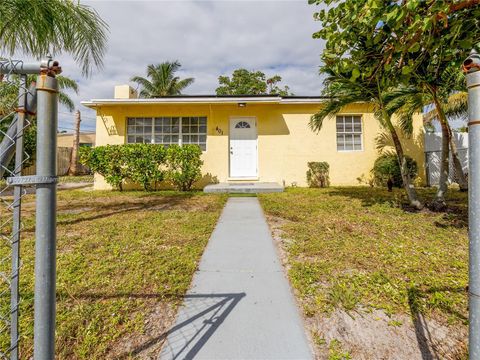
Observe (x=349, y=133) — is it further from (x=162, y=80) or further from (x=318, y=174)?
(x=162, y=80)

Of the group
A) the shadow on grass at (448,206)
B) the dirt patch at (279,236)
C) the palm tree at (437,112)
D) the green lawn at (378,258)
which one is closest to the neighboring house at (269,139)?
the palm tree at (437,112)

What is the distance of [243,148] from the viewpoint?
34.5 feet

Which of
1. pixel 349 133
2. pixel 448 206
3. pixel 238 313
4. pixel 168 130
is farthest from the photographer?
pixel 168 130

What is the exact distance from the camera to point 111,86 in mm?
11273

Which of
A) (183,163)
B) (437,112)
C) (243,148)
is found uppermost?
(437,112)

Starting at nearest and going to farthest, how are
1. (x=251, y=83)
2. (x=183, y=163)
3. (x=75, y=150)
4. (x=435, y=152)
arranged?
(x=183, y=163) < (x=435, y=152) < (x=75, y=150) < (x=251, y=83)

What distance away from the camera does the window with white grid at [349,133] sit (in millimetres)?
10562

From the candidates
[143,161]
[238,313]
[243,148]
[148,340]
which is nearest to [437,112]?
[243,148]

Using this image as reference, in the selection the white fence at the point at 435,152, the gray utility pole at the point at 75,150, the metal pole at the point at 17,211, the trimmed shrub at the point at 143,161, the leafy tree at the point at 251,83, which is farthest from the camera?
the leafy tree at the point at 251,83

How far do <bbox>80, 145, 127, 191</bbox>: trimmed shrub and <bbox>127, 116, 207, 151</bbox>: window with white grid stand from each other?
142cm

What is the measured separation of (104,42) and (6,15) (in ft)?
4.95

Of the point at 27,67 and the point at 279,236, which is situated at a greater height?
the point at 27,67

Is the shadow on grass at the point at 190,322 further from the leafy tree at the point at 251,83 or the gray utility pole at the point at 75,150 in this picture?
the leafy tree at the point at 251,83

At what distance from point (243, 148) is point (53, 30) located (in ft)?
23.8
